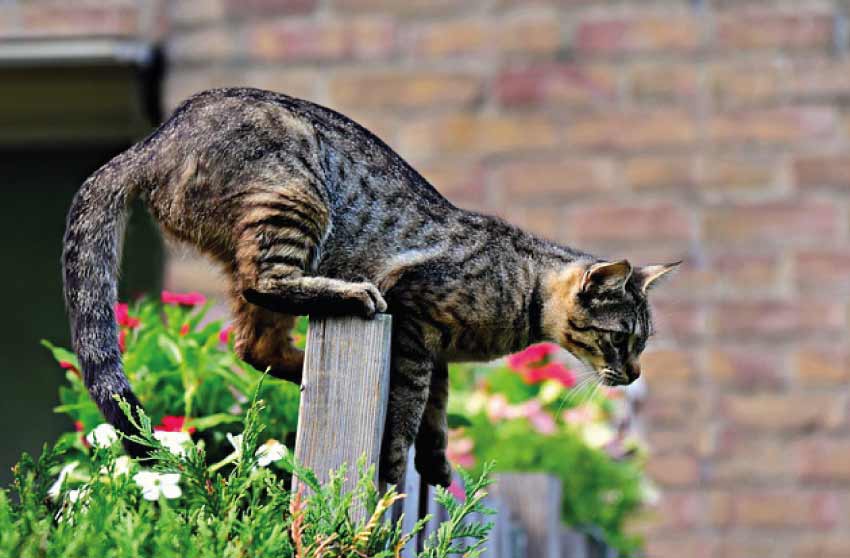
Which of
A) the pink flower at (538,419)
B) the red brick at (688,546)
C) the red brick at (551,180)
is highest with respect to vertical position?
the red brick at (551,180)

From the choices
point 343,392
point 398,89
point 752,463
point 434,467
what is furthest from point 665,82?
point 343,392

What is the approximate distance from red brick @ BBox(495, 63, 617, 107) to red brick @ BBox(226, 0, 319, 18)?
2.98 ft

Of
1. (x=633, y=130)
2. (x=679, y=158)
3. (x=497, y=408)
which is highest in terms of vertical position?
(x=633, y=130)

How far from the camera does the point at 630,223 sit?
6078 mm

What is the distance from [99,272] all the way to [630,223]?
359cm

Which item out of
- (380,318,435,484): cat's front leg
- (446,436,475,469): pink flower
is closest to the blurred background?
(446,436,475,469): pink flower

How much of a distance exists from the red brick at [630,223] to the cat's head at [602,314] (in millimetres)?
2829

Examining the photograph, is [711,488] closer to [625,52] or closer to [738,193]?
[738,193]

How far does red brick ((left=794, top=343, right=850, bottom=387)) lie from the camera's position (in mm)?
5961

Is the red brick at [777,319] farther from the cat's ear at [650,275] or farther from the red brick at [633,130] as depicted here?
the cat's ear at [650,275]

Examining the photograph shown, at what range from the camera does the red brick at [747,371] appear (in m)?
5.97

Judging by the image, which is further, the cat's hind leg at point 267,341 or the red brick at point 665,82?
the red brick at point 665,82

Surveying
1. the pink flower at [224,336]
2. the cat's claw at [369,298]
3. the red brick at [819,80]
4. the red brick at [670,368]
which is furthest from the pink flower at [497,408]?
the cat's claw at [369,298]

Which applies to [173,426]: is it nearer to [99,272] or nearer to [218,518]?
[99,272]
